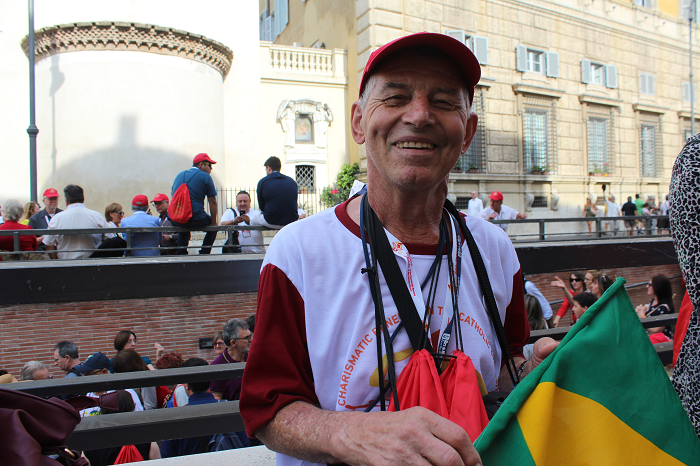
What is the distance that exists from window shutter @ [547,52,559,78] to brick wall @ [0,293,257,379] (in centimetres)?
1887

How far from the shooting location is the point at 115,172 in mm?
16156

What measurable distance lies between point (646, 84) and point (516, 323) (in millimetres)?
29320

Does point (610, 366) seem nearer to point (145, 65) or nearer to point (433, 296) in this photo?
point (433, 296)

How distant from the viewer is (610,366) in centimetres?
106

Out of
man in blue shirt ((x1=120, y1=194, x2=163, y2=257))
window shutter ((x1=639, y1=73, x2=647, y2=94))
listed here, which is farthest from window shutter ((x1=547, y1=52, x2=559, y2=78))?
man in blue shirt ((x1=120, y1=194, x2=163, y2=257))

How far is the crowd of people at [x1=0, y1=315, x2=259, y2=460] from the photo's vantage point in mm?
4039

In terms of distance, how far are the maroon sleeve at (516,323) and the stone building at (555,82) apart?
17.7m

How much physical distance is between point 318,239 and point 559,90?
24125mm

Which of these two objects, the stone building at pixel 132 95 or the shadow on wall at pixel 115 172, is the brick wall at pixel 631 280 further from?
the shadow on wall at pixel 115 172

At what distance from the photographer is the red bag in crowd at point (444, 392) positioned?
1.17 meters

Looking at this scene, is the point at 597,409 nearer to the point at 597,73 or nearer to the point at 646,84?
the point at 597,73

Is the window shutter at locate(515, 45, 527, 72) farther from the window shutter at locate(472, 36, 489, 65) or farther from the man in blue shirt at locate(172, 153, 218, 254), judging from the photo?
the man in blue shirt at locate(172, 153, 218, 254)

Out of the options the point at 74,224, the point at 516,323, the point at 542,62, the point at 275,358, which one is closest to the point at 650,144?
the point at 542,62

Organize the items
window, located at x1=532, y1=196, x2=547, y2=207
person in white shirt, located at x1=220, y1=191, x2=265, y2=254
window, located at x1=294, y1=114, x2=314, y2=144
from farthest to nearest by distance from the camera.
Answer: window, located at x1=532, y1=196, x2=547, y2=207
window, located at x1=294, y1=114, x2=314, y2=144
person in white shirt, located at x1=220, y1=191, x2=265, y2=254
